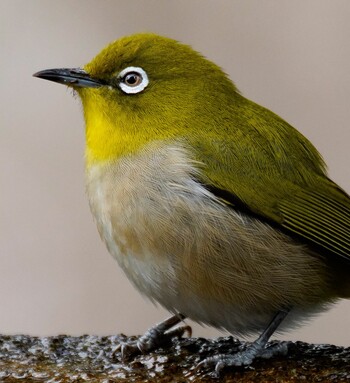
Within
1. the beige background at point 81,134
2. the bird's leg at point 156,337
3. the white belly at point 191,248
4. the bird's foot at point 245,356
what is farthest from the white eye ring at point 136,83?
the beige background at point 81,134

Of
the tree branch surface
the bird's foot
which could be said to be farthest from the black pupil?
the bird's foot

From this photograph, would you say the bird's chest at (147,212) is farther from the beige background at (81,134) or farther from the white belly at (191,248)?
the beige background at (81,134)

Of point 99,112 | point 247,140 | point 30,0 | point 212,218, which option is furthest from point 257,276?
point 30,0

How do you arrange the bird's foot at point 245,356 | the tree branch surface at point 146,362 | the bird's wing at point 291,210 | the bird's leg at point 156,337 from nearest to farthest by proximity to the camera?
the tree branch surface at point 146,362 → the bird's foot at point 245,356 → the bird's wing at point 291,210 → the bird's leg at point 156,337

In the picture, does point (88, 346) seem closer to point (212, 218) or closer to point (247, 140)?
point (212, 218)

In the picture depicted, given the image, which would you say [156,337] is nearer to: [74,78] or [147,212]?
[147,212]

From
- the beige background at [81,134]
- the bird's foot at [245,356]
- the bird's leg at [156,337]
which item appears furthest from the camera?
the beige background at [81,134]

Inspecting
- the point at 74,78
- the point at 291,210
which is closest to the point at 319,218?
the point at 291,210
